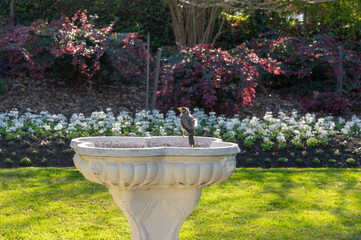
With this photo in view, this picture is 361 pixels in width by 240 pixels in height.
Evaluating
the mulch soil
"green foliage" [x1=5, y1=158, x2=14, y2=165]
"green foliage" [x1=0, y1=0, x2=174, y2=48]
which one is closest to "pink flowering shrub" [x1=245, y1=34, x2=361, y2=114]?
the mulch soil

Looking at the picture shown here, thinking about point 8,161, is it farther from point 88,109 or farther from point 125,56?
point 125,56

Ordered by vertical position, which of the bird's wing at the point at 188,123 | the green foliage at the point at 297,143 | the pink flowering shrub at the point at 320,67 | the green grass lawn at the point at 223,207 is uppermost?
the pink flowering shrub at the point at 320,67

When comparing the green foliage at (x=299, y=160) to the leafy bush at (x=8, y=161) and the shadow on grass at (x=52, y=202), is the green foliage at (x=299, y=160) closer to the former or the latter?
the shadow on grass at (x=52, y=202)

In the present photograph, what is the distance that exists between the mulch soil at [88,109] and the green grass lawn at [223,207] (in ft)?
1.26

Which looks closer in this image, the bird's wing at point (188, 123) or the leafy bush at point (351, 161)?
the bird's wing at point (188, 123)

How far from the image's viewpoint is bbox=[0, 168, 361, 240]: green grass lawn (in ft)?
14.0

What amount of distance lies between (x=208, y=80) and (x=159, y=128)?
141cm

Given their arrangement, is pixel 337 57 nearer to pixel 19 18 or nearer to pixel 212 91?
pixel 212 91

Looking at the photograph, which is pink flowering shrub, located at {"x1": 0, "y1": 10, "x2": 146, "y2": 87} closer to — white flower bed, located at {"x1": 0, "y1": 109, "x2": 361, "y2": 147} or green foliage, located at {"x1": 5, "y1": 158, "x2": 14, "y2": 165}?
white flower bed, located at {"x1": 0, "y1": 109, "x2": 361, "y2": 147}

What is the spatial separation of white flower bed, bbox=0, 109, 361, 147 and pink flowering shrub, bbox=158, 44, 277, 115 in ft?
1.53

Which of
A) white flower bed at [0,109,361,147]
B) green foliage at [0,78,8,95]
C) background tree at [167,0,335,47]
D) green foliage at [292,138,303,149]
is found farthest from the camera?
background tree at [167,0,335,47]

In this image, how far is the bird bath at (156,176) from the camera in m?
3.12

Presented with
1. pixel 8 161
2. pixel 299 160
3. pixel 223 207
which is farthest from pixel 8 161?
pixel 299 160

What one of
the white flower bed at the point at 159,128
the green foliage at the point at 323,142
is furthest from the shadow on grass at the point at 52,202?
the green foliage at the point at 323,142
